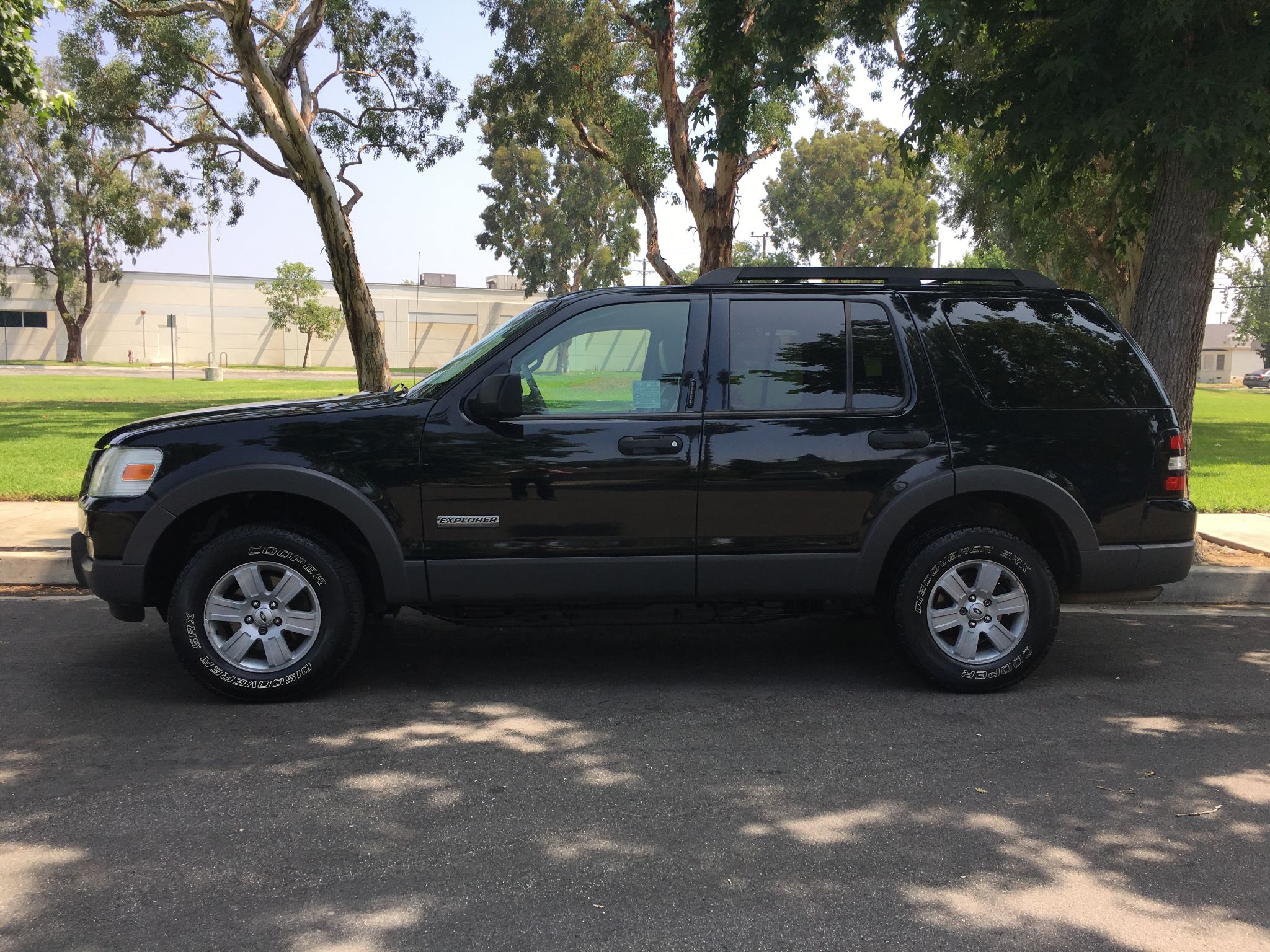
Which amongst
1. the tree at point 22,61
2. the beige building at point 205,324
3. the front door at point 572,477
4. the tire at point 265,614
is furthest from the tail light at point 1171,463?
the beige building at point 205,324

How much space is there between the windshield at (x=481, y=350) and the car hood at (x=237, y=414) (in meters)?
0.15

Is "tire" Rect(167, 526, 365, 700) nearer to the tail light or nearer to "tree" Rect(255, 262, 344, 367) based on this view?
the tail light

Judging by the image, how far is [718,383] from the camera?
495 cm

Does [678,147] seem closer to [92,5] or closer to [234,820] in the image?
[92,5]

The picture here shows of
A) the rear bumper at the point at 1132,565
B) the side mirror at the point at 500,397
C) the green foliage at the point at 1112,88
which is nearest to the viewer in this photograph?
the side mirror at the point at 500,397

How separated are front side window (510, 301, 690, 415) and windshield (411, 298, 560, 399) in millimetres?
126

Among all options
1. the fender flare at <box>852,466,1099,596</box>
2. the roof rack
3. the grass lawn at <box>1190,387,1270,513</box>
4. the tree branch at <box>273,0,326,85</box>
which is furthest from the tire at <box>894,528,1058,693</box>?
the tree branch at <box>273,0,326,85</box>

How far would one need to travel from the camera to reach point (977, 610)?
16.5ft

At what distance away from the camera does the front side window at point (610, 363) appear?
4891 mm

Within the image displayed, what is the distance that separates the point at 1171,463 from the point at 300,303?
67.6m

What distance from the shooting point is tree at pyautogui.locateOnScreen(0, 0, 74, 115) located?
890 cm

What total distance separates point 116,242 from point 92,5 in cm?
4070

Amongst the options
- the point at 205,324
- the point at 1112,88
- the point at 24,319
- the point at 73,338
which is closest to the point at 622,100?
the point at 1112,88

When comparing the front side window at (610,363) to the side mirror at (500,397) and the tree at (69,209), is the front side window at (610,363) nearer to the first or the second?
the side mirror at (500,397)
